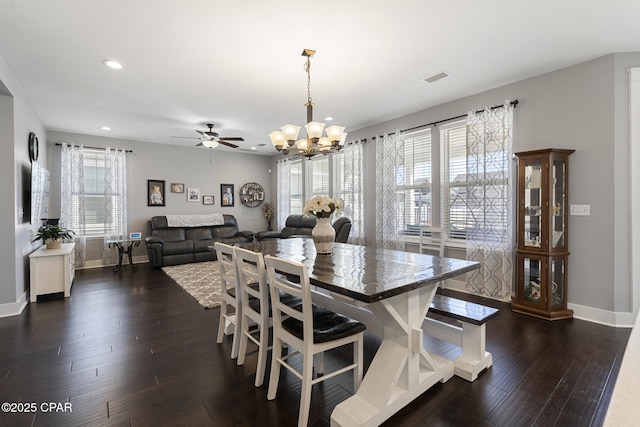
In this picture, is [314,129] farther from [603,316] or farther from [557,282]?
[603,316]

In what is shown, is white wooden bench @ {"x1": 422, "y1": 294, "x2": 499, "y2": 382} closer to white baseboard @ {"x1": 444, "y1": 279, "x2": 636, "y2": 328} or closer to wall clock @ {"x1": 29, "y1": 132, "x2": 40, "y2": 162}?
white baseboard @ {"x1": 444, "y1": 279, "x2": 636, "y2": 328}

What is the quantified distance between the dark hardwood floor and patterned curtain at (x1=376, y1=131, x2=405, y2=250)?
78.3 inches

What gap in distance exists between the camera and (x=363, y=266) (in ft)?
7.14

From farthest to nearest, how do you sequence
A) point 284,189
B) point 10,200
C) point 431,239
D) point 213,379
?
1. point 284,189
2. point 431,239
3. point 10,200
4. point 213,379

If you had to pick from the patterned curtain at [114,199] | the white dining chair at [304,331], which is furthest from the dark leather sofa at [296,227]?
the white dining chair at [304,331]

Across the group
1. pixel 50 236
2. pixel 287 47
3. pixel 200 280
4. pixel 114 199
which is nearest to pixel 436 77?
pixel 287 47

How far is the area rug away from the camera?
3911 mm

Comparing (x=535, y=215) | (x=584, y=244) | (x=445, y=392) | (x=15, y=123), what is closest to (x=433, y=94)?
(x=535, y=215)

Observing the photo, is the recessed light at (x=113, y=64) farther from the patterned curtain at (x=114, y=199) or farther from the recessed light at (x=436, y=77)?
the patterned curtain at (x=114, y=199)

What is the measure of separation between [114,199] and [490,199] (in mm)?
6711

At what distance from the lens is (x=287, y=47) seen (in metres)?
2.79

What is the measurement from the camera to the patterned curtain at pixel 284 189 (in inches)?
301

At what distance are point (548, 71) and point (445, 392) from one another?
11.4 feet

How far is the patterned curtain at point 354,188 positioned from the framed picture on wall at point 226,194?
339cm
